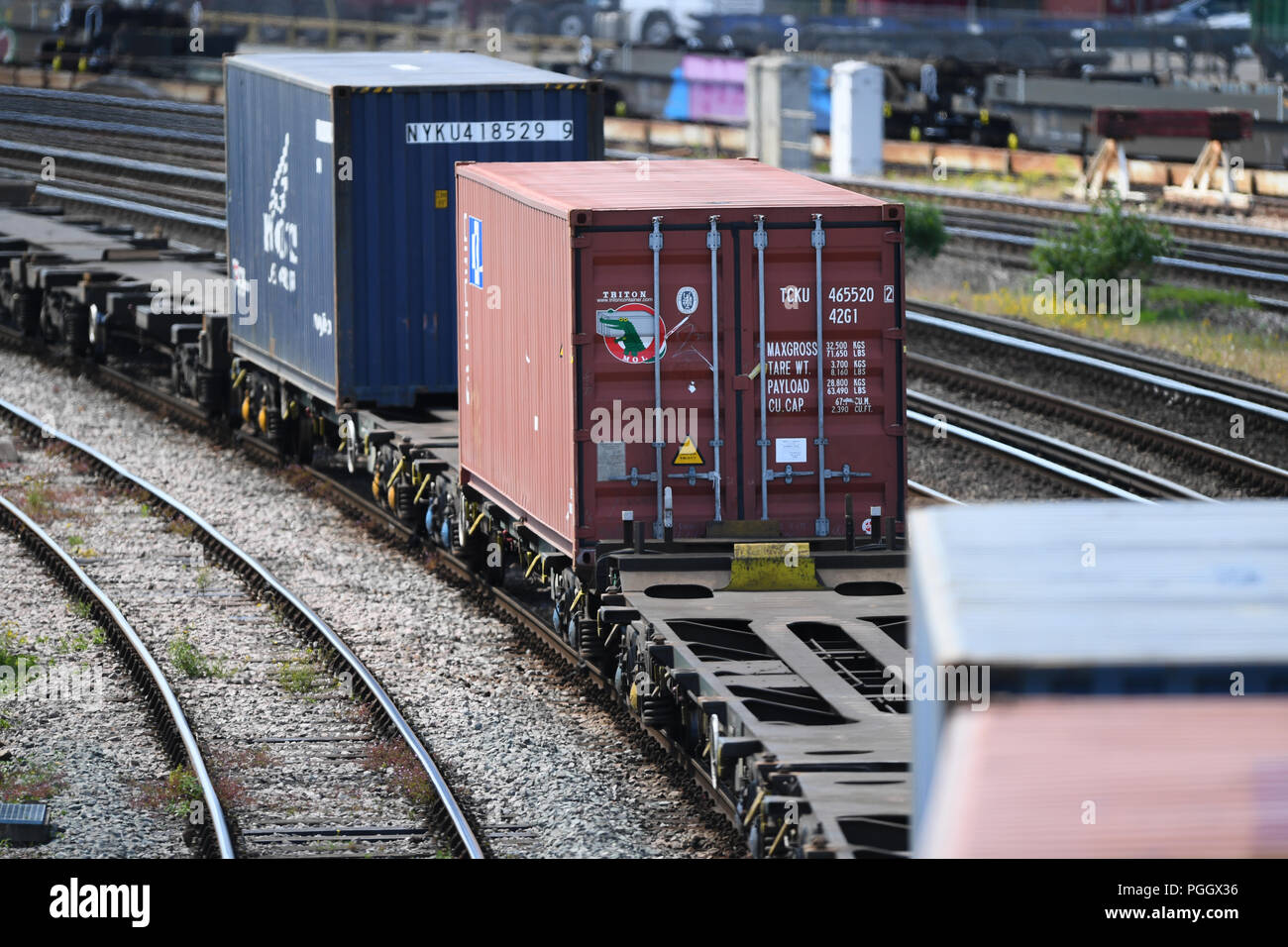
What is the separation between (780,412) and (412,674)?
3.51 m

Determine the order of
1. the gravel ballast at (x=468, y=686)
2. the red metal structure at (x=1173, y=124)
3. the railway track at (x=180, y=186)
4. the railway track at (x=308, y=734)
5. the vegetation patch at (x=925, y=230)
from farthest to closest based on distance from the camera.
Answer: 1. the red metal structure at (x=1173, y=124)
2. the railway track at (x=180, y=186)
3. the vegetation patch at (x=925, y=230)
4. the gravel ballast at (x=468, y=686)
5. the railway track at (x=308, y=734)

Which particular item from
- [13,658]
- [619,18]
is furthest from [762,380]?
[619,18]

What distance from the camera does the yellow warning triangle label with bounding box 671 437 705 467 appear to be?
42.1 feet

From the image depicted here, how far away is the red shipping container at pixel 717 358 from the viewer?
12.6 metres

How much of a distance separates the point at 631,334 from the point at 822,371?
49.1 inches

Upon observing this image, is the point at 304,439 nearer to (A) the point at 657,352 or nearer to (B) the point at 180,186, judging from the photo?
(A) the point at 657,352

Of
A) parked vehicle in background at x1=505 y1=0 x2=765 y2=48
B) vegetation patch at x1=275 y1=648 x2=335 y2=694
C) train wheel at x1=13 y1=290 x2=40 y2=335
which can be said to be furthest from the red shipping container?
parked vehicle in background at x1=505 y1=0 x2=765 y2=48

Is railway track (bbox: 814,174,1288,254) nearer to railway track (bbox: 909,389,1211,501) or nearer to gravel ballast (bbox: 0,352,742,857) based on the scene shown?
railway track (bbox: 909,389,1211,501)

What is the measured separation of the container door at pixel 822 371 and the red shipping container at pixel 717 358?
0.4 inches

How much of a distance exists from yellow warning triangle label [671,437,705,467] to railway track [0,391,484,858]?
238 centimetres

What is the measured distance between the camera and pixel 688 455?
1284cm

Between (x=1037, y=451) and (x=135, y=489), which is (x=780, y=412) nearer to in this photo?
(x=1037, y=451)

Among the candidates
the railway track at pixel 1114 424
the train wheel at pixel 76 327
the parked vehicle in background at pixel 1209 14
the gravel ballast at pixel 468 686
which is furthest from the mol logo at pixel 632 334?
the parked vehicle in background at pixel 1209 14

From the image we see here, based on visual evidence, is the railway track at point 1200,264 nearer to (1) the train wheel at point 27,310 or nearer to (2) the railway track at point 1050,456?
(2) the railway track at point 1050,456
